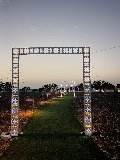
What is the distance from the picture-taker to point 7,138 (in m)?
20.5

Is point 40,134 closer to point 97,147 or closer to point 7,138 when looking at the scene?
point 7,138

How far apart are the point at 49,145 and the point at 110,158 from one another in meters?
4.47

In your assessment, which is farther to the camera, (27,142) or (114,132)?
(114,132)

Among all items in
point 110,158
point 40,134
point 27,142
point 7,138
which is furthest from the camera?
point 40,134

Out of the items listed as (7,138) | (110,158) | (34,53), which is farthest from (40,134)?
(110,158)

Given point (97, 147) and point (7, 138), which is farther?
point (7, 138)

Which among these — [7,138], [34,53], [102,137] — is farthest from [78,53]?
[7,138]

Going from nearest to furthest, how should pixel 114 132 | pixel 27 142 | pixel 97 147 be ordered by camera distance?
pixel 97 147 → pixel 27 142 → pixel 114 132

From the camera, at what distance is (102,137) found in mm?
21062

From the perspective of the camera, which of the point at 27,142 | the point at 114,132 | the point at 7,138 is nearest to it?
the point at 27,142

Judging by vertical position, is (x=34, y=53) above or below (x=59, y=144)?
above

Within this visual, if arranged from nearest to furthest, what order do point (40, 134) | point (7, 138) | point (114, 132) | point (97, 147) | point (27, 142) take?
point (97, 147) < point (27, 142) < point (7, 138) < point (40, 134) < point (114, 132)

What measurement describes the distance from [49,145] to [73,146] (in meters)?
1.43

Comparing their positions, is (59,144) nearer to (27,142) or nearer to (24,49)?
(27,142)
